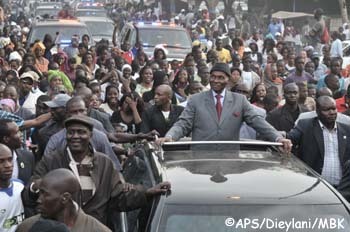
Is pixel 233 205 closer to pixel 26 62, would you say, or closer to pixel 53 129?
pixel 53 129

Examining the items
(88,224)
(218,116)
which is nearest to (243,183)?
(88,224)

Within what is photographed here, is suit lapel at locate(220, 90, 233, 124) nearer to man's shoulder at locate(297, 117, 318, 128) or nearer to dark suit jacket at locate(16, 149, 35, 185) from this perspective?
man's shoulder at locate(297, 117, 318, 128)

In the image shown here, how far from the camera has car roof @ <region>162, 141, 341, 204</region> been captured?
563 cm

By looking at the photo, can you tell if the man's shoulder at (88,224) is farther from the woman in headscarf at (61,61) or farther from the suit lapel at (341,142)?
the woman in headscarf at (61,61)

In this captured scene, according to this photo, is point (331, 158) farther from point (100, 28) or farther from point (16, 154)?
point (100, 28)

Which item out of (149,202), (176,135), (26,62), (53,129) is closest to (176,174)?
(149,202)

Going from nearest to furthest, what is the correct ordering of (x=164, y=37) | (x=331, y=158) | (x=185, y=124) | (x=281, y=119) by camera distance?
(x=185, y=124), (x=331, y=158), (x=281, y=119), (x=164, y=37)

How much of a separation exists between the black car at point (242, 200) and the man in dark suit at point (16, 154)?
110cm

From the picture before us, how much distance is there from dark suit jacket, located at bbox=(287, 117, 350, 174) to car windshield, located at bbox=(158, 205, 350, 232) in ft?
9.19

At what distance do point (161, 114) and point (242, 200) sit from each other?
4.61 metres

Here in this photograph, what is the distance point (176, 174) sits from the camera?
19.8 ft

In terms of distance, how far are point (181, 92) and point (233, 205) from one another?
8.78 meters

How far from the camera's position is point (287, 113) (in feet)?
35.0

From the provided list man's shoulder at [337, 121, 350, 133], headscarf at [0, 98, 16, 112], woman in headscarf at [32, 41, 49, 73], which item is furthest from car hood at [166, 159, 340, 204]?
woman in headscarf at [32, 41, 49, 73]
